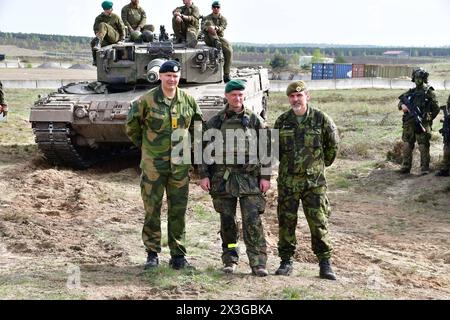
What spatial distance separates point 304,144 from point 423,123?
6.98 metres

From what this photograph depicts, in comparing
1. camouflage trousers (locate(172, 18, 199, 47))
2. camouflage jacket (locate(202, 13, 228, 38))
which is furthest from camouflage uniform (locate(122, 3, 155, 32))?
camouflage jacket (locate(202, 13, 228, 38))

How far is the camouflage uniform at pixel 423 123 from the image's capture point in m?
13.7

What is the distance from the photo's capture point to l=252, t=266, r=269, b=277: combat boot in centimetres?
729

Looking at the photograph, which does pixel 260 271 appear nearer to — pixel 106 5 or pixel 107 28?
pixel 107 28

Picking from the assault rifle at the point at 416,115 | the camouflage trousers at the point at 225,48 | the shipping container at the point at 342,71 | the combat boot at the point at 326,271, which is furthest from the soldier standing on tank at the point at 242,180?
the shipping container at the point at 342,71

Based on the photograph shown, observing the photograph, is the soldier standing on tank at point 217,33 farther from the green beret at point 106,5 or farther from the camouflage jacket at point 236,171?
the camouflage jacket at point 236,171

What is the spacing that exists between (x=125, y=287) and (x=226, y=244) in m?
1.11

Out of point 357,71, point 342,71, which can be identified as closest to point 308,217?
point 342,71

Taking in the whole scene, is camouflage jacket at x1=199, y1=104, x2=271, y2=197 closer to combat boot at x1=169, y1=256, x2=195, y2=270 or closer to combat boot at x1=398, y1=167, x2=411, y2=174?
combat boot at x1=169, y1=256, x2=195, y2=270

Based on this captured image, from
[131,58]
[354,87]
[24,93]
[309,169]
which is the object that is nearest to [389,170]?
[131,58]

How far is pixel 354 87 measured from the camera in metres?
40.5

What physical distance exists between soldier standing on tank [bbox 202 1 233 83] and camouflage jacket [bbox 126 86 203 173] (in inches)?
312

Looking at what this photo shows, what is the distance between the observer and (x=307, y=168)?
7.25 meters

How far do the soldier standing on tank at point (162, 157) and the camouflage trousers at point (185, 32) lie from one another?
311 inches
